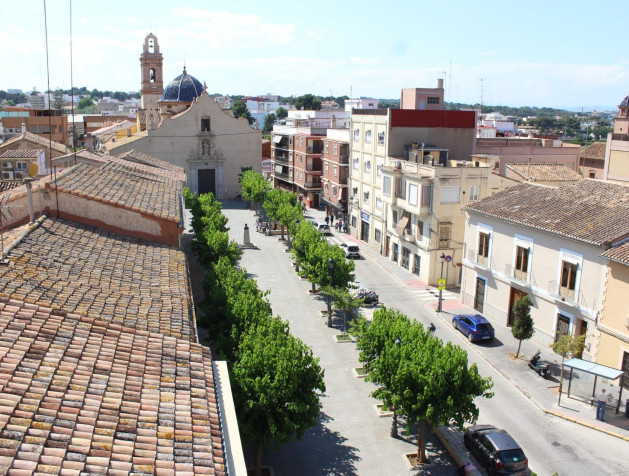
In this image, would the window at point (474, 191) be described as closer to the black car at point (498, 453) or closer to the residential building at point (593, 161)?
the black car at point (498, 453)

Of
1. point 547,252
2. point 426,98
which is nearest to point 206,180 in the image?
point 426,98

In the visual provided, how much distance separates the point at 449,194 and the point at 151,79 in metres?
61.2

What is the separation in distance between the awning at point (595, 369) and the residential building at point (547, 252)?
354cm

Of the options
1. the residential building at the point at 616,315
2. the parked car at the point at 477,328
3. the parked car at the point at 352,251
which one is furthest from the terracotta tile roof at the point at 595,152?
the residential building at the point at 616,315

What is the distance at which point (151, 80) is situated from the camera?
287ft

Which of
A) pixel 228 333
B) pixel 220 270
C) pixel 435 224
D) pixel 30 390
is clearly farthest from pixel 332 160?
pixel 30 390

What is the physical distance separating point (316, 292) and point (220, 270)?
15.3 metres

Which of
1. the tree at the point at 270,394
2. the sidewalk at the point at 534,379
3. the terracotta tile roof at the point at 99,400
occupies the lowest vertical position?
the sidewalk at the point at 534,379

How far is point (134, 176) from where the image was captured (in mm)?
32031

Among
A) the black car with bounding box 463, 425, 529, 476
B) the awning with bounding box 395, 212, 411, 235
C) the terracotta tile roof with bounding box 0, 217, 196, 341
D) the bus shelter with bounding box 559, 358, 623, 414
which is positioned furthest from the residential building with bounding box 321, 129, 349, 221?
the black car with bounding box 463, 425, 529, 476

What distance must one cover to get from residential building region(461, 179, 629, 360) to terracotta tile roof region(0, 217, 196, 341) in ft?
65.1

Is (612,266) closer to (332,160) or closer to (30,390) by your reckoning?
(30,390)

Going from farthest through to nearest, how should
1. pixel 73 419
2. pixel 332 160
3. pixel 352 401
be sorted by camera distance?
pixel 332 160
pixel 352 401
pixel 73 419

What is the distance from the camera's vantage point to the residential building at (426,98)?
73.2 metres
